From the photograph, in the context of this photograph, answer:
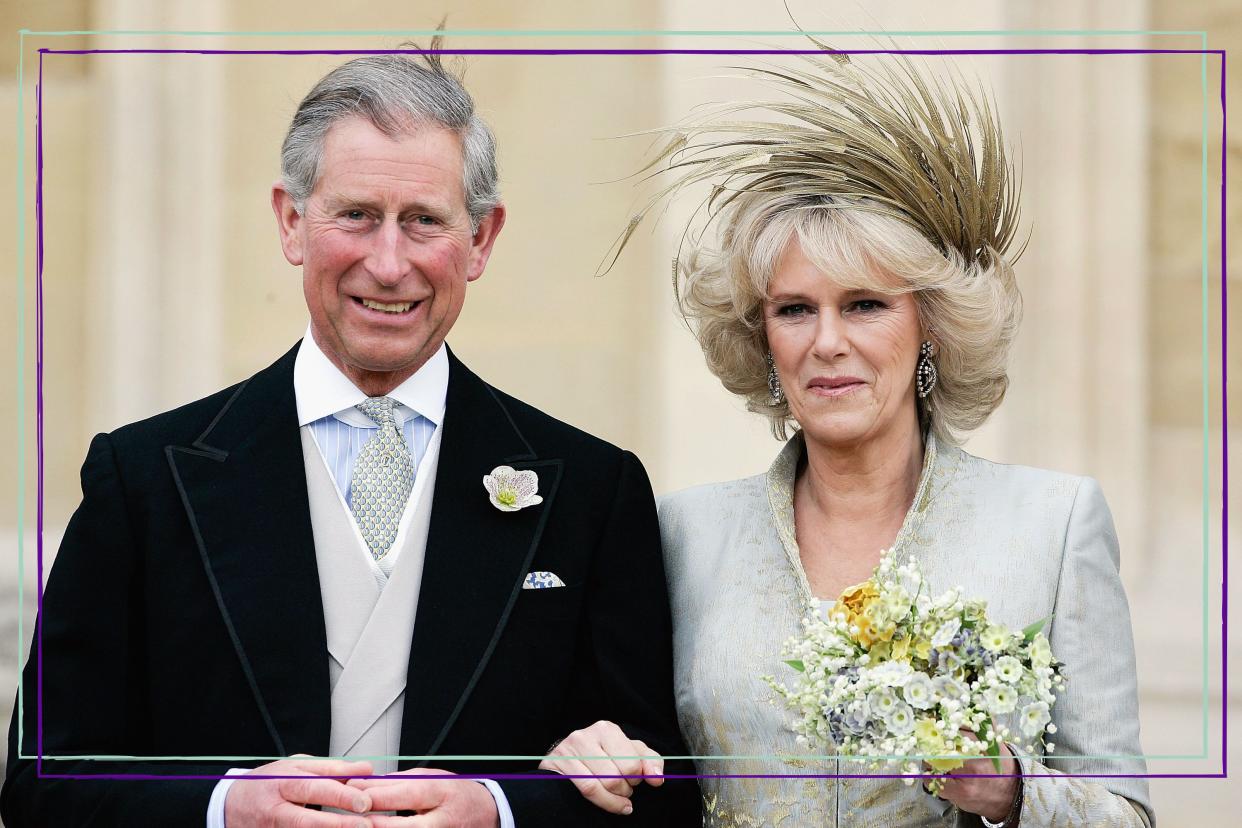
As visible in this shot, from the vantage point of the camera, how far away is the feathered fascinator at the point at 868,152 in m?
3.43

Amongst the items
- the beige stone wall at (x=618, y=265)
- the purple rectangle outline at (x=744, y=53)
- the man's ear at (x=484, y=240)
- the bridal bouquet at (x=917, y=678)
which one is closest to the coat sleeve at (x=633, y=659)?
the purple rectangle outline at (x=744, y=53)

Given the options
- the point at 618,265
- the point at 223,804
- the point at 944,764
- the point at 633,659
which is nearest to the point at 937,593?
the point at 944,764

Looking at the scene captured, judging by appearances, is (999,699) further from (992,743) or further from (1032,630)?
(1032,630)

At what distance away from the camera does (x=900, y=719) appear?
9.57 ft

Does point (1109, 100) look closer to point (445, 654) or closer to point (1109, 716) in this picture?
point (1109, 716)

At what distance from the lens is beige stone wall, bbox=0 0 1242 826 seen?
138 inches

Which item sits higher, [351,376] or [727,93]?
[727,93]

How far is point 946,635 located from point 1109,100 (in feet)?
4.64

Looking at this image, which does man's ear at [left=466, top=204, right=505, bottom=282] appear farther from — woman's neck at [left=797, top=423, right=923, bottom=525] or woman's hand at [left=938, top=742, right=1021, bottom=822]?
woman's hand at [left=938, top=742, right=1021, bottom=822]

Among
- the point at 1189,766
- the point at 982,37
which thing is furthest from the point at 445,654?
the point at 982,37

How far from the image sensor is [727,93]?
3561mm

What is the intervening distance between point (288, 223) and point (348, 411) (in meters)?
0.41

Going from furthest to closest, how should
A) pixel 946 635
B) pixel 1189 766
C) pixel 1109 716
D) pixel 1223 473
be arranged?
pixel 1223 473, pixel 1189 766, pixel 1109 716, pixel 946 635

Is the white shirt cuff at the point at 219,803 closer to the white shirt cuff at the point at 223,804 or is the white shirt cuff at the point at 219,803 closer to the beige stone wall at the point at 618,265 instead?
the white shirt cuff at the point at 223,804
